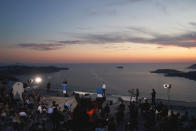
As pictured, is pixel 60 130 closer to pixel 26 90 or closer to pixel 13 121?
pixel 13 121

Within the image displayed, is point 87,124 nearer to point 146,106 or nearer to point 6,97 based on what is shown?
point 146,106

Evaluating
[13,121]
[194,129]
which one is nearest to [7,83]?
[13,121]

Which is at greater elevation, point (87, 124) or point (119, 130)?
point (87, 124)

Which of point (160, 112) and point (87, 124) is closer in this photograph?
point (87, 124)

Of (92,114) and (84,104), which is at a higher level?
(84,104)

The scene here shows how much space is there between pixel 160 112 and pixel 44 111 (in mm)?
8147

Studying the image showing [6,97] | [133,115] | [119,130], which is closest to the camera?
[119,130]

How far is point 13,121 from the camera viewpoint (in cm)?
939

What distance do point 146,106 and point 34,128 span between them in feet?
25.6

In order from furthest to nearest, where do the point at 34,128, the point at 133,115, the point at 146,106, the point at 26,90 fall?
1. the point at 26,90
2. the point at 146,106
3. the point at 133,115
4. the point at 34,128

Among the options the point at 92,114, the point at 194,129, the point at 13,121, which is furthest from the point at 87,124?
the point at 194,129

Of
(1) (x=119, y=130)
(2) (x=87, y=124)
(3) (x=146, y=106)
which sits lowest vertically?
(1) (x=119, y=130)

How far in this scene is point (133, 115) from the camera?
11.3 meters

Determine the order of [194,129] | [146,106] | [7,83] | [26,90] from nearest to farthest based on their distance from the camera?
[194,129], [146,106], [7,83], [26,90]
